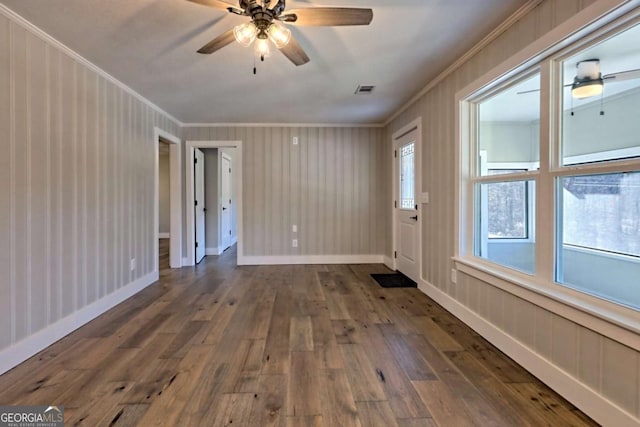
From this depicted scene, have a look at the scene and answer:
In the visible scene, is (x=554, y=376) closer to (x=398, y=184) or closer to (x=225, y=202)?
(x=398, y=184)

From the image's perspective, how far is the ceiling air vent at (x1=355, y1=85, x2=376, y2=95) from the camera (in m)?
3.39

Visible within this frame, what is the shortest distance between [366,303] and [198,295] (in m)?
1.88

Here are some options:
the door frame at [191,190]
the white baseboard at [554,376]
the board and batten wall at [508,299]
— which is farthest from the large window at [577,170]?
the door frame at [191,190]

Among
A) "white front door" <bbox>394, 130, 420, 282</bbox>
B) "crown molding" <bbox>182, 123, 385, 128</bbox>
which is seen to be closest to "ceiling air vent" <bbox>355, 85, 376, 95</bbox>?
"white front door" <bbox>394, 130, 420, 282</bbox>

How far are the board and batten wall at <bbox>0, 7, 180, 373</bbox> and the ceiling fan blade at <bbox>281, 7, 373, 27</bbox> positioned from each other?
1.90 m

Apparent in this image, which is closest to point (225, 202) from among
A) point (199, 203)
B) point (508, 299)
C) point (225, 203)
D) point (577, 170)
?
point (225, 203)

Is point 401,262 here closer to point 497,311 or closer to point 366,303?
point 366,303

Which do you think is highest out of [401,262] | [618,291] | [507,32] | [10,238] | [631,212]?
[507,32]

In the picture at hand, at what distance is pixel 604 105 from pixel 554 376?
5.01 ft

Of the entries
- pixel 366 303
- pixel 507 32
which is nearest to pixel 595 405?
pixel 366 303

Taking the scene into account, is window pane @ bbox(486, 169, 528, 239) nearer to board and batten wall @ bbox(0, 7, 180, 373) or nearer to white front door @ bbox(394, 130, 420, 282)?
white front door @ bbox(394, 130, 420, 282)

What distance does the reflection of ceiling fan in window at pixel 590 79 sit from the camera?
1.63 m

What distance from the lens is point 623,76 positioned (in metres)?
1.59

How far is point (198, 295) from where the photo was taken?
347 cm
